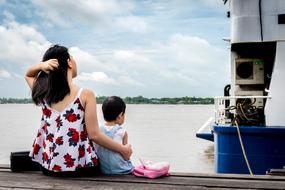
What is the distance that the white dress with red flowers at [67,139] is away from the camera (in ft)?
13.6

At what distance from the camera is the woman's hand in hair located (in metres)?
4.10

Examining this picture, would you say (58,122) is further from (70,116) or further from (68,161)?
(68,161)

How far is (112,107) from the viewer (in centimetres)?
447

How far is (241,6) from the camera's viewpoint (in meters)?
9.20

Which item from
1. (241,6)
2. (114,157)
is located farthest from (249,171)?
(114,157)

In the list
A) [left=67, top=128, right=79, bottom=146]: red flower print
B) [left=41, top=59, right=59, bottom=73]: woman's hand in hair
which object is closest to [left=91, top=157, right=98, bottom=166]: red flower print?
[left=67, top=128, right=79, bottom=146]: red flower print

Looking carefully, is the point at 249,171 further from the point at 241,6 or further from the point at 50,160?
the point at 50,160

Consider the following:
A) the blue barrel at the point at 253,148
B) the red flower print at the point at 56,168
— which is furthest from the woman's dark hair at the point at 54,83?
the blue barrel at the point at 253,148

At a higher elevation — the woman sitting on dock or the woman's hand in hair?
the woman's hand in hair

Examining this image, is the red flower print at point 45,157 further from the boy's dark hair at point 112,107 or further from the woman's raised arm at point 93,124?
the boy's dark hair at point 112,107

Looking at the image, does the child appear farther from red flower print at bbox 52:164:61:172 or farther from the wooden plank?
red flower print at bbox 52:164:61:172

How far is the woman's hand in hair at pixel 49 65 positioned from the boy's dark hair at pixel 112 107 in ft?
2.02

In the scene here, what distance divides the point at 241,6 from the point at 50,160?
6.07 metres

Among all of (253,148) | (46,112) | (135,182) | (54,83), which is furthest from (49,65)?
(253,148)
